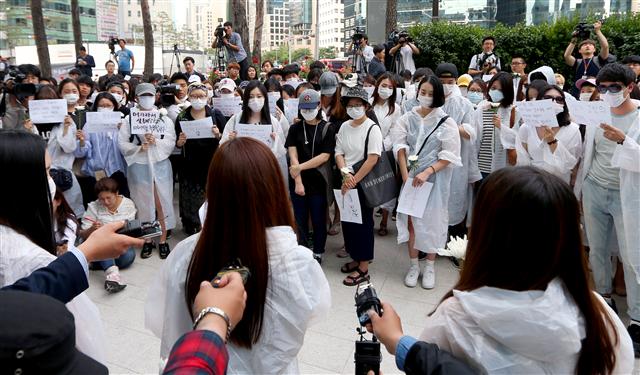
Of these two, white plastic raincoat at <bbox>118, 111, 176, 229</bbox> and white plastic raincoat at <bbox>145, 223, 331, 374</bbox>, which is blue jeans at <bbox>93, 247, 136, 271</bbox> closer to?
white plastic raincoat at <bbox>118, 111, 176, 229</bbox>

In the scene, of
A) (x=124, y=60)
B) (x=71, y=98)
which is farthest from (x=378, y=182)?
(x=124, y=60)

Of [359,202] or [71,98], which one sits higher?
[71,98]

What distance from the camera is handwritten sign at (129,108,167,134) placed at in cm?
505

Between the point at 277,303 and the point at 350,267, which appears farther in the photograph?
the point at 350,267

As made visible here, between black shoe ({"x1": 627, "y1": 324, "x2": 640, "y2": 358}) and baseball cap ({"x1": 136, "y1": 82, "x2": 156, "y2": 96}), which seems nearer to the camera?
black shoe ({"x1": 627, "y1": 324, "x2": 640, "y2": 358})

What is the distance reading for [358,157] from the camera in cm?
447

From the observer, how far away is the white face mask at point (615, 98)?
133 inches

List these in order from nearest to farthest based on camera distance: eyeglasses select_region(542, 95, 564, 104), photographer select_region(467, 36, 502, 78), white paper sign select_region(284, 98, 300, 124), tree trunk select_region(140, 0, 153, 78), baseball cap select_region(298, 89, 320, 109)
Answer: eyeglasses select_region(542, 95, 564, 104) < baseball cap select_region(298, 89, 320, 109) < white paper sign select_region(284, 98, 300, 124) < photographer select_region(467, 36, 502, 78) < tree trunk select_region(140, 0, 153, 78)

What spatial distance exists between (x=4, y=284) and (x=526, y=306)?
1615mm

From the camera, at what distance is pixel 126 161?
5.28 metres

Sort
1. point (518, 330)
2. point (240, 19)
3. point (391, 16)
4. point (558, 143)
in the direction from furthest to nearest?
point (240, 19) < point (391, 16) < point (558, 143) < point (518, 330)

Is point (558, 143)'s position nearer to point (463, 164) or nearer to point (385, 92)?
point (463, 164)

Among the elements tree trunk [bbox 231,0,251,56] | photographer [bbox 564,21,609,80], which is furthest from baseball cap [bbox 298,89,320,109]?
tree trunk [bbox 231,0,251,56]

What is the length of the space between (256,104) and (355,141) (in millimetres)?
1120
